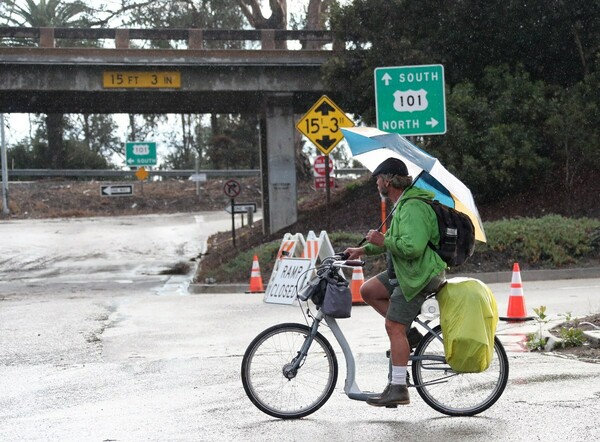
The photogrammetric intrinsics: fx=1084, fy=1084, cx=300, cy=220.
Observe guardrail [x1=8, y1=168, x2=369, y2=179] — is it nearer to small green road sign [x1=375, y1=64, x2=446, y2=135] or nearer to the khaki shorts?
small green road sign [x1=375, y1=64, x2=446, y2=135]

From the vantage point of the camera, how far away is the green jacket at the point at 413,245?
6754 millimetres

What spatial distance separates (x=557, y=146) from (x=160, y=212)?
1004 inches

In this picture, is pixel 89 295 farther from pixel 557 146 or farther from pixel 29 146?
pixel 29 146

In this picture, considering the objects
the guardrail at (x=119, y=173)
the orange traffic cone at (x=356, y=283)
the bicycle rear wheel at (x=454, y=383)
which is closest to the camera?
the bicycle rear wheel at (x=454, y=383)

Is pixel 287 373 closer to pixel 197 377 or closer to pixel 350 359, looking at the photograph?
pixel 350 359

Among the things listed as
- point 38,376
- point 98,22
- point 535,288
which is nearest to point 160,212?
point 98,22

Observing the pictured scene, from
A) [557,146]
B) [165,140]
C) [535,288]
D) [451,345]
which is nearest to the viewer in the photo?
[451,345]

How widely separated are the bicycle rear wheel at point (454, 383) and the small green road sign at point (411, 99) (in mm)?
10935

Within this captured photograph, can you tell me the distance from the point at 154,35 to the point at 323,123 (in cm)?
792

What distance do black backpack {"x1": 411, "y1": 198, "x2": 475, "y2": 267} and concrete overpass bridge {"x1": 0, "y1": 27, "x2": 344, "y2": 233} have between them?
22.8m

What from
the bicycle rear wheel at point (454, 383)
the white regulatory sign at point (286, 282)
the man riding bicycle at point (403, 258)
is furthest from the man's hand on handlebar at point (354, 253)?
the white regulatory sign at point (286, 282)

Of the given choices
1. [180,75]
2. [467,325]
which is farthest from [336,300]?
[180,75]

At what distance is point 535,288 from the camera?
17625mm

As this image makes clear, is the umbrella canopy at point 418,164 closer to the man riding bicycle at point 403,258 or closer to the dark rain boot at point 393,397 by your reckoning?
the man riding bicycle at point 403,258
